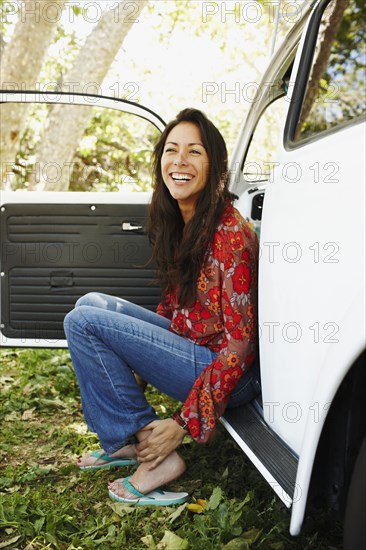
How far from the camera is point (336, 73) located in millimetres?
1930

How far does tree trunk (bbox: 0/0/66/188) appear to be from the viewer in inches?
276

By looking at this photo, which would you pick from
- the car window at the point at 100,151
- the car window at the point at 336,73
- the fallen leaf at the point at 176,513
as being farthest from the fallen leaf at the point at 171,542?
the car window at the point at 100,151

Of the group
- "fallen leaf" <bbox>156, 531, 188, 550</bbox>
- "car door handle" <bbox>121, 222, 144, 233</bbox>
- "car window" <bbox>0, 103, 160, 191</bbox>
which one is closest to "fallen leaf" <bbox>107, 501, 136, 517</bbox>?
"fallen leaf" <bbox>156, 531, 188, 550</bbox>

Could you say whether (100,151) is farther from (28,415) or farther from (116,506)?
(116,506)

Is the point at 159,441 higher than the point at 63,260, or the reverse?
the point at 63,260

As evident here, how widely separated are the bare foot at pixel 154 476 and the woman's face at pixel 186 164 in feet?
3.22

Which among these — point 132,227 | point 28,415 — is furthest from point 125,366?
point 28,415

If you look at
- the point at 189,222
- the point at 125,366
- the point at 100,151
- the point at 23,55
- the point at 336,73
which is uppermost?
the point at 23,55

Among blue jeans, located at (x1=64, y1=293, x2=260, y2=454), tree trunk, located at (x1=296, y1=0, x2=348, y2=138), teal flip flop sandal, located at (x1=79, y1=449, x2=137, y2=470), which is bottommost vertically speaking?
teal flip flop sandal, located at (x1=79, y1=449, x2=137, y2=470)

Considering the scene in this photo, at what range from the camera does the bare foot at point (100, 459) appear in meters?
2.88

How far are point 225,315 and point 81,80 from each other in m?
6.17

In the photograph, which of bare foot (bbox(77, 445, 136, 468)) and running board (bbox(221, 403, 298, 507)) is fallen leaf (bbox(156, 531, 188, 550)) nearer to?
running board (bbox(221, 403, 298, 507))

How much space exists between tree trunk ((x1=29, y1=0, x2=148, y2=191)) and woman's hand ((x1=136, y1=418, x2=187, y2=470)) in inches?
194

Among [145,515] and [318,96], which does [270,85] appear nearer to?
[318,96]
